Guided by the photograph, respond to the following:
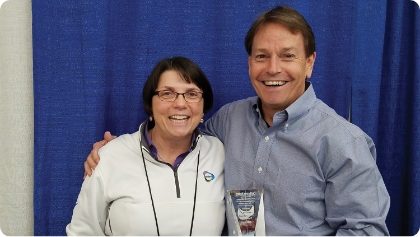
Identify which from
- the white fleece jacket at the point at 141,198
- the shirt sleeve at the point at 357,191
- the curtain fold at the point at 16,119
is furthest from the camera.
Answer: the curtain fold at the point at 16,119

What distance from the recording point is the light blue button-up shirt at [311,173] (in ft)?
4.03

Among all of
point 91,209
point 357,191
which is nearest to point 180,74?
point 91,209

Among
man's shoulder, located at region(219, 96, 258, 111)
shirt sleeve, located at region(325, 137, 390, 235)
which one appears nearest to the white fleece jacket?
man's shoulder, located at region(219, 96, 258, 111)

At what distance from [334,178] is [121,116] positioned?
83cm

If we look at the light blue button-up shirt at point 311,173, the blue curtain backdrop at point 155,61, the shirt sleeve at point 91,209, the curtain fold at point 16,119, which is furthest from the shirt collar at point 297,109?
the curtain fold at point 16,119

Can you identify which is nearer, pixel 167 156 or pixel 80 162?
pixel 167 156

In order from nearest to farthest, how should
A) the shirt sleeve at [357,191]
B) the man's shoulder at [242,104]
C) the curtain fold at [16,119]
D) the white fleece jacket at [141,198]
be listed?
the shirt sleeve at [357,191] → the white fleece jacket at [141,198] → the man's shoulder at [242,104] → the curtain fold at [16,119]

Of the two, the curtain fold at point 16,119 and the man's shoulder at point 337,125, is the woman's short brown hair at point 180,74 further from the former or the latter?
the curtain fold at point 16,119

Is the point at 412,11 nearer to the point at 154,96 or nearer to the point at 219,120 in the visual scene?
the point at 219,120

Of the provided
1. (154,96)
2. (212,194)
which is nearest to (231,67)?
(154,96)

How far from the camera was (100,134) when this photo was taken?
1.64 meters

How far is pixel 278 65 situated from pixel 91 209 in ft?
2.37

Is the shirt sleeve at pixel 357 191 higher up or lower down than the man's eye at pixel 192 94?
lower down

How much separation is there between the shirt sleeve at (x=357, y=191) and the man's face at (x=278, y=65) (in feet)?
0.78
